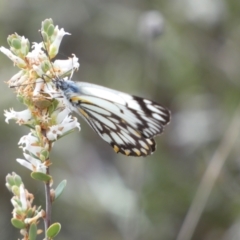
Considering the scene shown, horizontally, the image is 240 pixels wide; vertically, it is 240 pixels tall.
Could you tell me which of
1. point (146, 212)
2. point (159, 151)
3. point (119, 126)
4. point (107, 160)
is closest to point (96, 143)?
point (107, 160)

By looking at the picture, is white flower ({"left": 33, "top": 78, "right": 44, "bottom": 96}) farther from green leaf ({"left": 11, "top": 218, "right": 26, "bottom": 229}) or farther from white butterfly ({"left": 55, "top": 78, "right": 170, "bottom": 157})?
green leaf ({"left": 11, "top": 218, "right": 26, "bottom": 229})

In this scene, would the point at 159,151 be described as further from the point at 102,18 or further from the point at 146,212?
the point at 102,18

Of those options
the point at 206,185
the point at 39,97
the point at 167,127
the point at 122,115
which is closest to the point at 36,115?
the point at 39,97

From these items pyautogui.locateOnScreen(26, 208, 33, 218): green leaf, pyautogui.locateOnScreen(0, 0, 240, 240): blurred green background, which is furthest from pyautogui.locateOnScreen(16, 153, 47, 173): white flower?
pyautogui.locateOnScreen(0, 0, 240, 240): blurred green background

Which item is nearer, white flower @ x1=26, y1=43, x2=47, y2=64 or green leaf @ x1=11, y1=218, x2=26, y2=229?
green leaf @ x1=11, y1=218, x2=26, y2=229

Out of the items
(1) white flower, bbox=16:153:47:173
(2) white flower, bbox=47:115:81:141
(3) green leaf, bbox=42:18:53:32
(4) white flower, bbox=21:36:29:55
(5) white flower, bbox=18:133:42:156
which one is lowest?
(1) white flower, bbox=16:153:47:173

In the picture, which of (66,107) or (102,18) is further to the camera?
(102,18)

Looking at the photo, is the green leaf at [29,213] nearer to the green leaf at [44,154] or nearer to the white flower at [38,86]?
the green leaf at [44,154]

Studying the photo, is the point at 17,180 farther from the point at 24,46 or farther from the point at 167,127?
the point at 167,127
